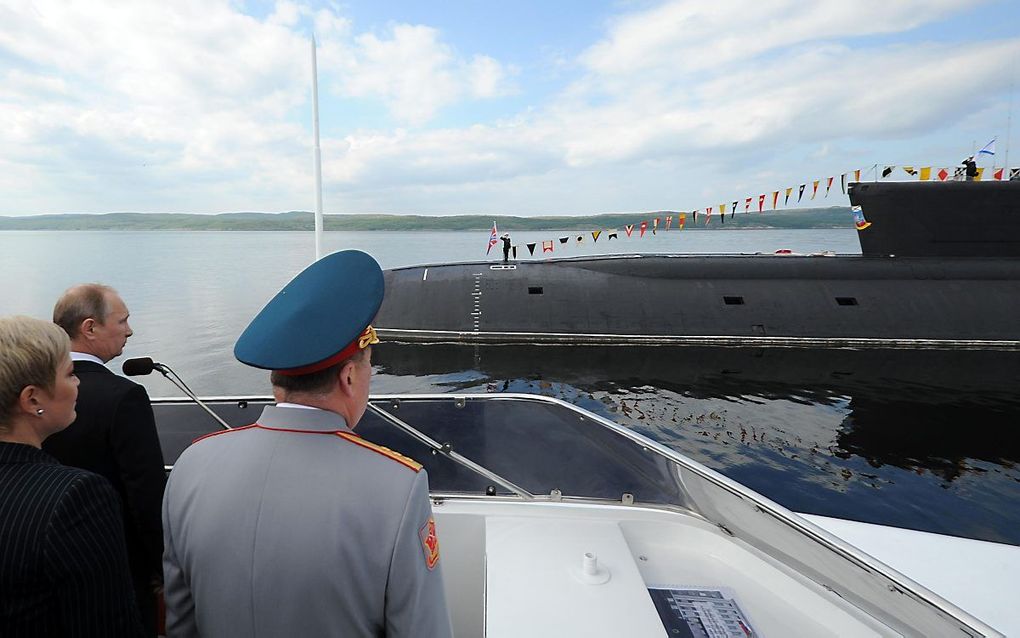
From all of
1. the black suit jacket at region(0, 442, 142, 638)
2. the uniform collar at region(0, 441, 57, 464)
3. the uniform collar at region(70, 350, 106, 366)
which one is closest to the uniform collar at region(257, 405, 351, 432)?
the black suit jacket at region(0, 442, 142, 638)

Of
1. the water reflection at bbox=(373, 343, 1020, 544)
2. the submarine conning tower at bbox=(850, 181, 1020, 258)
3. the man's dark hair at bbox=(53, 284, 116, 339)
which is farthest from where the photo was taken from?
the submarine conning tower at bbox=(850, 181, 1020, 258)

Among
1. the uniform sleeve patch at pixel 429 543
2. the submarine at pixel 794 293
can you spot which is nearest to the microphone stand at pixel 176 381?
the uniform sleeve patch at pixel 429 543

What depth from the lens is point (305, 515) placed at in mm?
1338

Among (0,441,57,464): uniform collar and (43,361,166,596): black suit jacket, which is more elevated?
(0,441,57,464): uniform collar

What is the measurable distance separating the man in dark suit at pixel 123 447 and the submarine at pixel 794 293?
1611 cm

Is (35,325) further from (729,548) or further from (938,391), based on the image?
(938,391)

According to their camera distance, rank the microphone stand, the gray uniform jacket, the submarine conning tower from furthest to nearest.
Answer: the submarine conning tower, the microphone stand, the gray uniform jacket

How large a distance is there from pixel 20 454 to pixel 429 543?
1.18 metres

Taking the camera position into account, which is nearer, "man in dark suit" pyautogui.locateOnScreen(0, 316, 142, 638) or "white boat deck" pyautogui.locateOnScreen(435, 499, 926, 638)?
"man in dark suit" pyautogui.locateOnScreen(0, 316, 142, 638)

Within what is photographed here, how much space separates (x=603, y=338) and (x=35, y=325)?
1733 centimetres

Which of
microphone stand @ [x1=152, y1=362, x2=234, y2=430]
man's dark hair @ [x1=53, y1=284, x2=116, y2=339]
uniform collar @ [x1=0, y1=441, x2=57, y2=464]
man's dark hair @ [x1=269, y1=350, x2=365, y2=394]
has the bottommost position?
microphone stand @ [x1=152, y1=362, x2=234, y2=430]

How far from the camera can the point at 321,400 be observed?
1.51 metres

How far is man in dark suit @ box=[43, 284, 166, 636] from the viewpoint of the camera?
2.37m

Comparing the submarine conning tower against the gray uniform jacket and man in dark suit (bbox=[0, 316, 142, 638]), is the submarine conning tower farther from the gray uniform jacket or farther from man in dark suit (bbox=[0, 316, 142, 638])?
man in dark suit (bbox=[0, 316, 142, 638])
